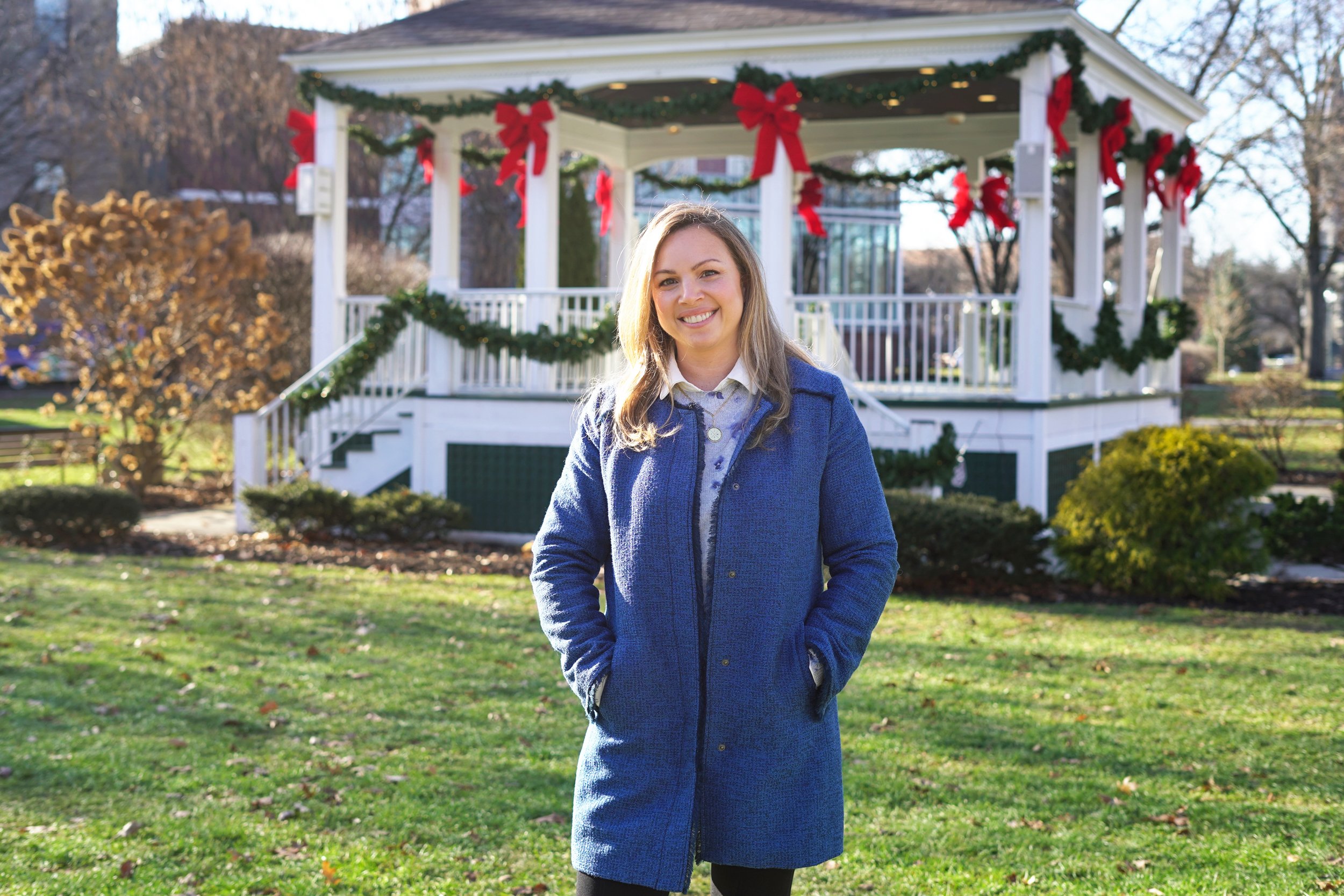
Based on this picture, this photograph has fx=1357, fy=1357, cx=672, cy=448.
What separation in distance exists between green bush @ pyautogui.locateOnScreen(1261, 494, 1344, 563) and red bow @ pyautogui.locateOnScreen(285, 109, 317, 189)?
30.9 feet

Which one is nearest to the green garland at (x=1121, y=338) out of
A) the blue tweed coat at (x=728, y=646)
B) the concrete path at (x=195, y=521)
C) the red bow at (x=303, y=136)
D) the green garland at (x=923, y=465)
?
the green garland at (x=923, y=465)

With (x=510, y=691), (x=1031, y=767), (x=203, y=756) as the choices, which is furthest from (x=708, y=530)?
(x=510, y=691)

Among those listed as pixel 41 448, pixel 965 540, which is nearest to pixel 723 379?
pixel 965 540

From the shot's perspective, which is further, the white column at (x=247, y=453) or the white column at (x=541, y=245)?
the white column at (x=541, y=245)

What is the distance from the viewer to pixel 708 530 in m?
2.63

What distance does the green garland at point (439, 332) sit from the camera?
12195mm

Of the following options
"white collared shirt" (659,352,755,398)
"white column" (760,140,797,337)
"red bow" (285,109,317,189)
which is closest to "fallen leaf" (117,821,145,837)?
"white collared shirt" (659,352,755,398)

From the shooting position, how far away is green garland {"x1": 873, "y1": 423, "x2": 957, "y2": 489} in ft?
35.3

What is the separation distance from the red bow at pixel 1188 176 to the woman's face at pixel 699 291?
13.5m

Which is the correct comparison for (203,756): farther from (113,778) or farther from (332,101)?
(332,101)

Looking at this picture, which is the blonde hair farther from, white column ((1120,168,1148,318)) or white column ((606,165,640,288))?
white column ((606,165,640,288))

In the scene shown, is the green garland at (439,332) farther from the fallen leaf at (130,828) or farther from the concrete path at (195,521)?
the fallen leaf at (130,828)

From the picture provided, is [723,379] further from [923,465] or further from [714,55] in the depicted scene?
[714,55]

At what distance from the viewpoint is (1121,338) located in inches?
518
